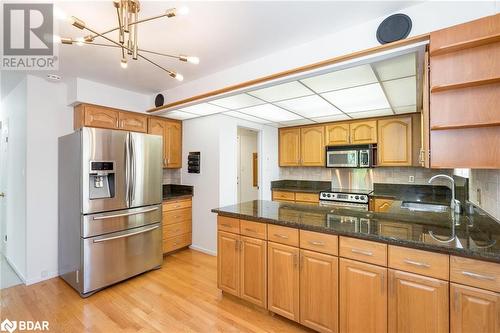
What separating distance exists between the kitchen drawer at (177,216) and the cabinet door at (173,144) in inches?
30.6

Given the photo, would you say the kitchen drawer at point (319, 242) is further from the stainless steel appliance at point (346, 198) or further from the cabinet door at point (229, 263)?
the stainless steel appliance at point (346, 198)

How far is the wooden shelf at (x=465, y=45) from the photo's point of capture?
1432 millimetres

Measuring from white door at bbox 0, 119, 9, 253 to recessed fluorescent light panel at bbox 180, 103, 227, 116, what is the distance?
276 centimetres

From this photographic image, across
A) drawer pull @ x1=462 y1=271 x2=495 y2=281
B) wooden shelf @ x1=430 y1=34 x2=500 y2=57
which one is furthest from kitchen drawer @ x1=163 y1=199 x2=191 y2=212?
wooden shelf @ x1=430 y1=34 x2=500 y2=57

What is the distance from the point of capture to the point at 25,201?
2.91m

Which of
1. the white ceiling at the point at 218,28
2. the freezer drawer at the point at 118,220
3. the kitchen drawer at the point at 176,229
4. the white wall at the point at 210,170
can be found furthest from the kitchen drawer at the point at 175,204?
the white ceiling at the point at 218,28

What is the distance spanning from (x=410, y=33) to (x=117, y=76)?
10.3 ft

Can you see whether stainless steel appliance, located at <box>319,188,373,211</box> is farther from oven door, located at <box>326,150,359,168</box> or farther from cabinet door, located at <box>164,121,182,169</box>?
cabinet door, located at <box>164,121,182,169</box>

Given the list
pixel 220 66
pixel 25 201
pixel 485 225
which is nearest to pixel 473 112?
pixel 485 225

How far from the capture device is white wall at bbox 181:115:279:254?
12.5 feet

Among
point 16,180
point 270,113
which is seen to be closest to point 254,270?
point 270,113

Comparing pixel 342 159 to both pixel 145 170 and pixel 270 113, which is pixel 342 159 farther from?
pixel 145 170

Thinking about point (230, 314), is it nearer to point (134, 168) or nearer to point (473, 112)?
point (134, 168)
